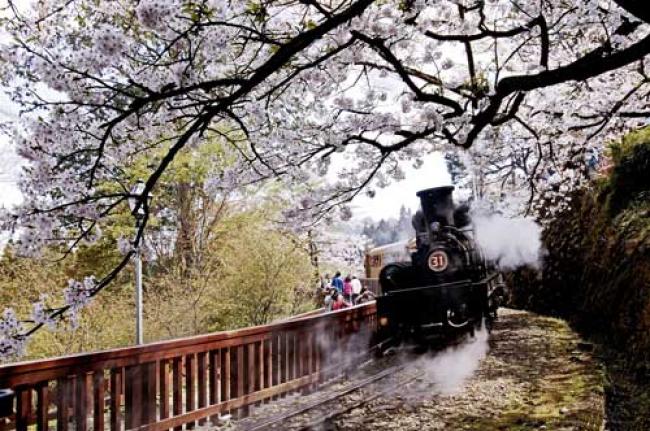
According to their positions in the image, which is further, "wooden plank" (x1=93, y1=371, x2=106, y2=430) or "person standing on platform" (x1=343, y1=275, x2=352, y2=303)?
"person standing on platform" (x1=343, y1=275, x2=352, y2=303)

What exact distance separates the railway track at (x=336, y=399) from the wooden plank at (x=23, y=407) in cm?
213

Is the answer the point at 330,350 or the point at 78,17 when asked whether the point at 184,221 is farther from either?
the point at 78,17

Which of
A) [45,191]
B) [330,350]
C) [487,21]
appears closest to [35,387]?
[45,191]

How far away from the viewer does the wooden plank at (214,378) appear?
589 cm

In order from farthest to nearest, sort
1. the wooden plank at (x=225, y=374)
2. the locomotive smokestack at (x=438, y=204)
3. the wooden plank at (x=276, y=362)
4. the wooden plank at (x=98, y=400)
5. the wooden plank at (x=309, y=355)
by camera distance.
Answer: the locomotive smokestack at (x=438, y=204)
the wooden plank at (x=309, y=355)
the wooden plank at (x=276, y=362)
the wooden plank at (x=225, y=374)
the wooden plank at (x=98, y=400)

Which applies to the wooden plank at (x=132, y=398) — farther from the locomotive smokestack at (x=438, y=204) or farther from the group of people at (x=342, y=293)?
the group of people at (x=342, y=293)

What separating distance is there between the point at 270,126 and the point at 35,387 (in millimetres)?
3207

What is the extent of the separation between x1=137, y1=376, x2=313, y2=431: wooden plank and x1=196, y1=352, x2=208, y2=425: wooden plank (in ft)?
0.25

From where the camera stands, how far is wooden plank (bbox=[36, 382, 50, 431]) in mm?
4289

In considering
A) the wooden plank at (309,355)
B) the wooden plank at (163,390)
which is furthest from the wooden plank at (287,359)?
the wooden plank at (163,390)

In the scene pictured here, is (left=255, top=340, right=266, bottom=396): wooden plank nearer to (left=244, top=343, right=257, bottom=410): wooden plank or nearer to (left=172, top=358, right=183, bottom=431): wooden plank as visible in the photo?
(left=244, top=343, right=257, bottom=410): wooden plank

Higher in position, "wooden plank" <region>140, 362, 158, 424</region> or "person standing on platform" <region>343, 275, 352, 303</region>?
"person standing on platform" <region>343, 275, 352, 303</region>

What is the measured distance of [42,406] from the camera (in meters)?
4.30

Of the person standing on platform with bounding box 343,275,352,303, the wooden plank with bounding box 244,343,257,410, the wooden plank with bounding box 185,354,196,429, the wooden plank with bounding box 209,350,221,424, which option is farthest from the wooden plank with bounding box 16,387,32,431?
the person standing on platform with bounding box 343,275,352,303
